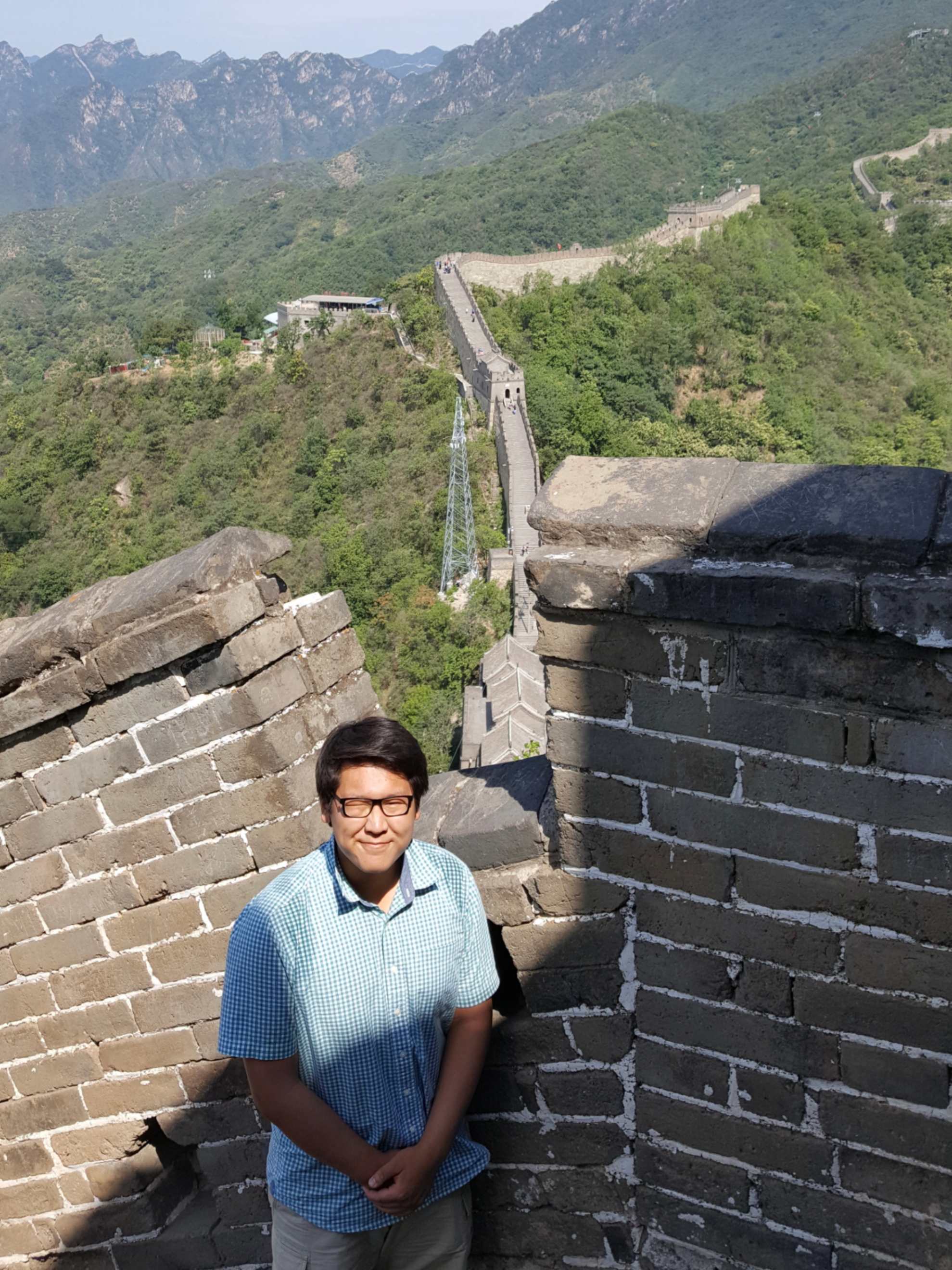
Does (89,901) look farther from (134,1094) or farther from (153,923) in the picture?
(134,1094)

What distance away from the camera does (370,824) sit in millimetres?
1998

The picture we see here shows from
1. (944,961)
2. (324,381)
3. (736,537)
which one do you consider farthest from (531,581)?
(324,381)

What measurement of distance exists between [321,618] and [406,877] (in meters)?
1.02

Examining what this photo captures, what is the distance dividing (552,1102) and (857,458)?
118 feet

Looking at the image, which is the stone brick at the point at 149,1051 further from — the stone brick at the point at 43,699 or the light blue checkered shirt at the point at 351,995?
the stone brick at the point at 43,699

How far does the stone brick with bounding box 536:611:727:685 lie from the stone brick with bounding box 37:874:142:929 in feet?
4.94

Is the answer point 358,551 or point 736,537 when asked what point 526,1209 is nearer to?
point 736,537

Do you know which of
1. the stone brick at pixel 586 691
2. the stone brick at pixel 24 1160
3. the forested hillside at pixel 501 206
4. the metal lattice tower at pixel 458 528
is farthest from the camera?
the forested hillside at pixel 501 206

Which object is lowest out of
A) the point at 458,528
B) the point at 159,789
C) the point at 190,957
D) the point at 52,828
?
the point at 458,528

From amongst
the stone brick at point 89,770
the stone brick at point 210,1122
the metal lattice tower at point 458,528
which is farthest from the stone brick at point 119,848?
the metal lattice tower at point 458,528

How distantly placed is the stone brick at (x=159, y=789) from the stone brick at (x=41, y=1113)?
1.03m

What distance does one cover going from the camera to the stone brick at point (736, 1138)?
2.38 m

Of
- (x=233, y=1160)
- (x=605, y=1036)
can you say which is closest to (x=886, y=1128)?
(x=605, y=1036)

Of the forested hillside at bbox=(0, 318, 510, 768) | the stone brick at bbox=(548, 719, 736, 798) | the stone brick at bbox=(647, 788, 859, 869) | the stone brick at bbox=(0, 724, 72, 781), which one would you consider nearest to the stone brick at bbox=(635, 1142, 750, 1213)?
the stone brick at bbox=(647, 788, 859, 869)
